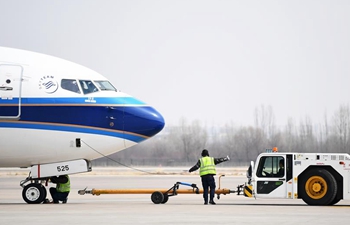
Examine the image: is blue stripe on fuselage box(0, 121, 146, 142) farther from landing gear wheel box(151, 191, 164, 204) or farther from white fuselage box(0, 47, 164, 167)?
landing gear wheel box(151, 191, 164, 204)

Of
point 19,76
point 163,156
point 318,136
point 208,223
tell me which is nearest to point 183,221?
point 208,223

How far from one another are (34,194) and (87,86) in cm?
411

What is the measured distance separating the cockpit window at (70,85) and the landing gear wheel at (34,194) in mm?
3460

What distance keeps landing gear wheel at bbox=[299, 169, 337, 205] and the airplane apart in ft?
17.2

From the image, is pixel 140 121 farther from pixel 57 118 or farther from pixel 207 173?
pixel 207 173

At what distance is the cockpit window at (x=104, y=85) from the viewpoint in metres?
27.6

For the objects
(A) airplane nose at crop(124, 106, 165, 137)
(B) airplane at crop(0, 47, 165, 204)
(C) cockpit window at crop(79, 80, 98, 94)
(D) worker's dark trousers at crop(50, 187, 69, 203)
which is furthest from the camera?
(D) worker's dark trousers at crop(50, 187, 69, 203)

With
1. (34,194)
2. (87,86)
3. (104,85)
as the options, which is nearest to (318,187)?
(104,85)

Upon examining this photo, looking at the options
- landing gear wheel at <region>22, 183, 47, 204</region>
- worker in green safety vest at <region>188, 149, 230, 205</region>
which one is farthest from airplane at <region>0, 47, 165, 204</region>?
worker in green safety vest at <region>188, 149, 230, 205</region>

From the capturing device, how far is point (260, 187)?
27438 millimetres

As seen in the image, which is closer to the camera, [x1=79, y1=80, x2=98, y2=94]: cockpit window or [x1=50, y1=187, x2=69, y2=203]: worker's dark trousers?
[x1=79, y1=80, x2=98, y2=94]: cockpit window

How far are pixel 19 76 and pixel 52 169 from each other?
339 centimetres

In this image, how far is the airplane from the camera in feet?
87.4

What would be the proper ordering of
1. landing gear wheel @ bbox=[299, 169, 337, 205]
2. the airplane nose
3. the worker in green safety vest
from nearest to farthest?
landing gear wheel @ bbox=[299, 169, 337, 205] → the airplane nose → the worker in green safety vest
